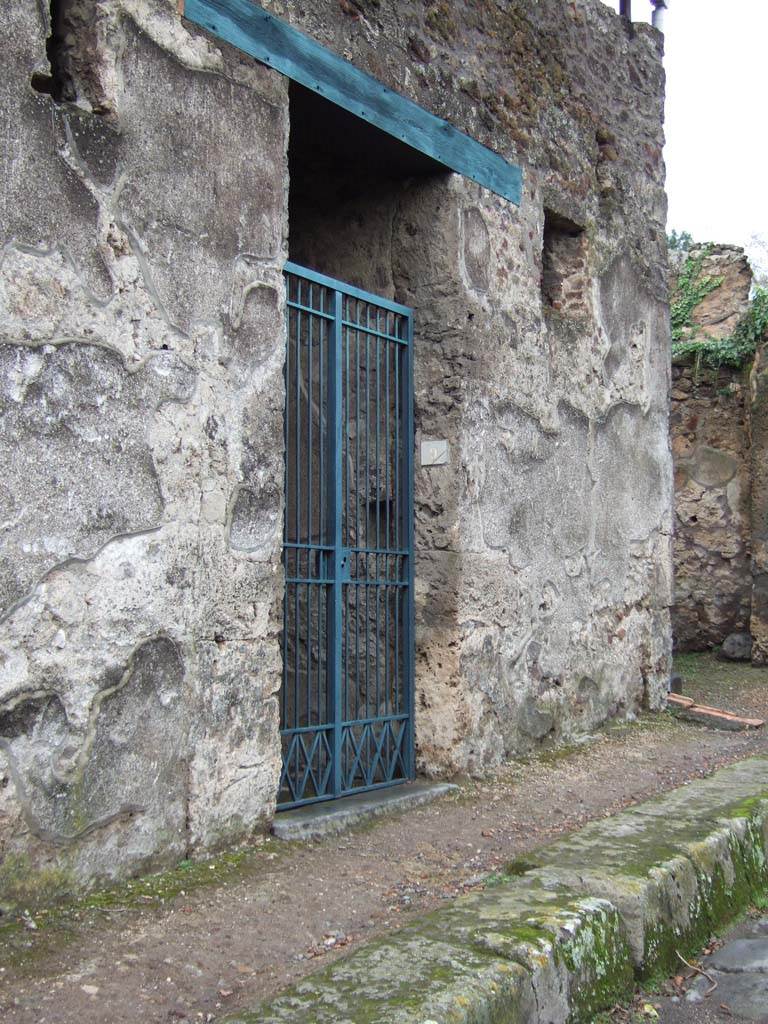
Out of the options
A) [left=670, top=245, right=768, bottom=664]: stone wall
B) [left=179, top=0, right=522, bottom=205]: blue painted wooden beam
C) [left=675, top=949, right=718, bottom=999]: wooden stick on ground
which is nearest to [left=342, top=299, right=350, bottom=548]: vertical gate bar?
[left=179, top=0, right=522, bottom=205]: blue painted wooden beam

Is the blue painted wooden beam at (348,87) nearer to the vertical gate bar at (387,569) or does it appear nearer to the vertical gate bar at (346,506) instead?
the vertical gate bar at (346,506)

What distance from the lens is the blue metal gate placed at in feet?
12.9

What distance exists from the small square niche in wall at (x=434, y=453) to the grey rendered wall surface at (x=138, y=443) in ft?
3.48

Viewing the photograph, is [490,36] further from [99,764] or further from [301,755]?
[99,764]

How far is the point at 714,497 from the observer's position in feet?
28.1

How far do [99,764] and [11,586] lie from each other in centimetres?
55

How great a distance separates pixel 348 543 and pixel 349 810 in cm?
113

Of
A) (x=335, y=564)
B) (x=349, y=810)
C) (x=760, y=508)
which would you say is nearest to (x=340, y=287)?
(x=335, y=564)

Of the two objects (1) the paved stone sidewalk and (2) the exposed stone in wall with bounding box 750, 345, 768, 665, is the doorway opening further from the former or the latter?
(2) the exposed stone in wall with bounding box 750, 345, 768, 665

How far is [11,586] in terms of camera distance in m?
2.65

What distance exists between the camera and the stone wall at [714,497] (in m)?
8.46

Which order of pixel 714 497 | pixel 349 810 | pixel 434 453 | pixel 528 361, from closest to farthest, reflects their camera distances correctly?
pixel 349 810 → pixel 434 453 → pixel 528 361 → pixel 714 497

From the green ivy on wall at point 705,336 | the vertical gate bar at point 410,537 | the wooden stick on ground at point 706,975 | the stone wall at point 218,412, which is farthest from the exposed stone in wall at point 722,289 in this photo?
the wooden stick on ground at point 706,975

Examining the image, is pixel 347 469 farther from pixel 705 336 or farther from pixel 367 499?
pixel 705 336
